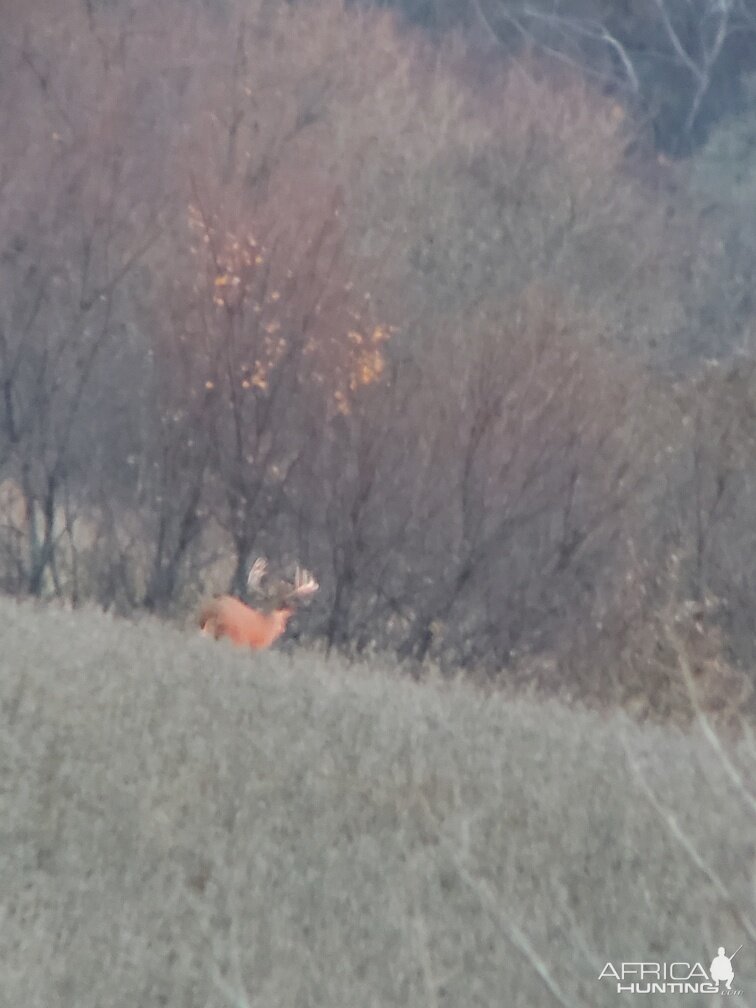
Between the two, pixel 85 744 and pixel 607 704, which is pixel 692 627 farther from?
pixel 85 744

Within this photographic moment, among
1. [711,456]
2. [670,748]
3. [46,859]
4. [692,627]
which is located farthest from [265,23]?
[46,859]

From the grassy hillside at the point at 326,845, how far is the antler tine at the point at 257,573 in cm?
391

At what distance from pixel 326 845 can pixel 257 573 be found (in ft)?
19.7

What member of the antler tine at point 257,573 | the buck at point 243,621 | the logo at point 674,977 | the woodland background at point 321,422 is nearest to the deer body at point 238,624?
the buck at point 243,621

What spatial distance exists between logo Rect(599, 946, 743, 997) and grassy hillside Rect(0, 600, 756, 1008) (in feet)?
0.16

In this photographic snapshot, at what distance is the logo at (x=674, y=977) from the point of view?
4.50 meters

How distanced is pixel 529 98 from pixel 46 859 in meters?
15.6

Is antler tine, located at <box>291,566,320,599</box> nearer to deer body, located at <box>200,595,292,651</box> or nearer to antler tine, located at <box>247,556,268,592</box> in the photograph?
antler tine, located at <box>247,556,268,592</box>

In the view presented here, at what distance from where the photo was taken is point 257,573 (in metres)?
11.2

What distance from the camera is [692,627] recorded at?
1123cm

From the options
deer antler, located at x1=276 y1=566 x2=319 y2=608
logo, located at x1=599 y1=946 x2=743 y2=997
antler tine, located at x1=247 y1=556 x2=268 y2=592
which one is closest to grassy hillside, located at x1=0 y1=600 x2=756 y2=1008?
logo, located at x1=599 y1=946 x2=743 y2=997

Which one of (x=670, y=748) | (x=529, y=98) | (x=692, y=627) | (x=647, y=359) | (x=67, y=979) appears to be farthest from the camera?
(x=529, y=98)

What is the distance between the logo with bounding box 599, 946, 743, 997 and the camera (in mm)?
4504

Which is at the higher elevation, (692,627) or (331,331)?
(331,331)
